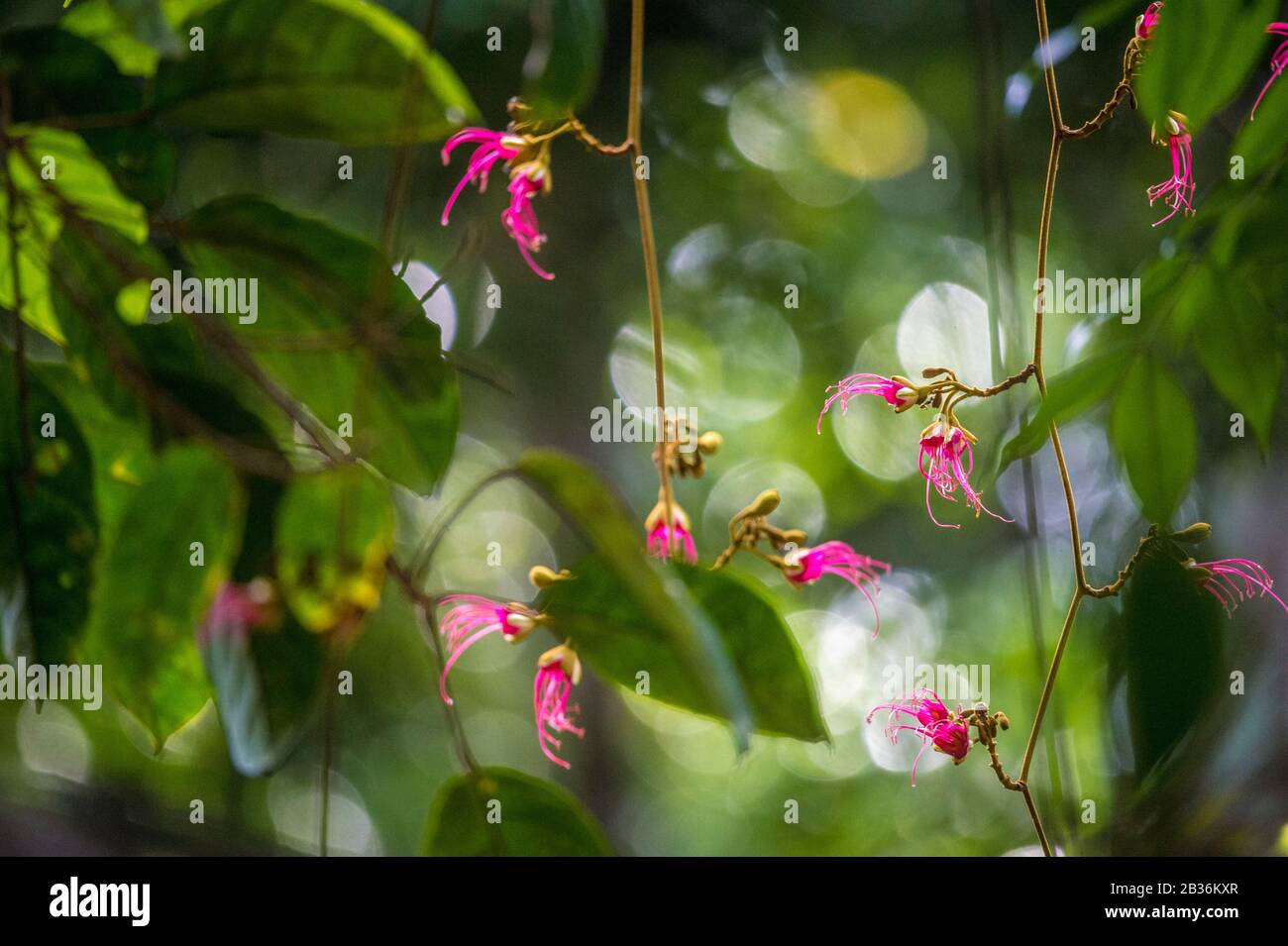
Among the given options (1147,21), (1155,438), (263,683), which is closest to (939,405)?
(1155,438)

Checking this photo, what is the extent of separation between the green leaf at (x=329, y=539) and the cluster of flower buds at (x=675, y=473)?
0.44 feet

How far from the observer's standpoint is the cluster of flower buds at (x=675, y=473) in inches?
19.5

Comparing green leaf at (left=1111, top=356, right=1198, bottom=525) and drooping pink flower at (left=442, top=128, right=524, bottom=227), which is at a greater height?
drooping pink flower at (left=442, top=128, right=524, bottom=227)

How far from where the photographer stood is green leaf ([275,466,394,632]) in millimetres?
454

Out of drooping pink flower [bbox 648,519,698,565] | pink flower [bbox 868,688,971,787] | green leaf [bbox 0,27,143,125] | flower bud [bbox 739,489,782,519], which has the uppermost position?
green leaf [bbox 0,27,143,125]

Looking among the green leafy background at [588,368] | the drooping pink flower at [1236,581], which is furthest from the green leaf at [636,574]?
the drooping pink flower at [1236,581]

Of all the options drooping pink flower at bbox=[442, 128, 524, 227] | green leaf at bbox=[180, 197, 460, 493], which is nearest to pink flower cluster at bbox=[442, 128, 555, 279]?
drooping pink flower at bbox=[442, 128, 524, 227]

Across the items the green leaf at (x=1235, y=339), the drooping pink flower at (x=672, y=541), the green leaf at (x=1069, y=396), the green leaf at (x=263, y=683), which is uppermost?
the green leaf at (x=1235, y=339)

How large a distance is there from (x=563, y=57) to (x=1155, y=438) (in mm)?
351

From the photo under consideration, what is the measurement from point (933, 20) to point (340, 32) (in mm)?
733

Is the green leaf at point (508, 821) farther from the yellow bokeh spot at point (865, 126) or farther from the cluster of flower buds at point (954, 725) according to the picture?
the yellow bokeh spot at point (865, 126)

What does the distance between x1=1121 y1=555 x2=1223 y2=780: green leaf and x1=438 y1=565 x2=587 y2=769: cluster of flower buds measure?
0.93 ft

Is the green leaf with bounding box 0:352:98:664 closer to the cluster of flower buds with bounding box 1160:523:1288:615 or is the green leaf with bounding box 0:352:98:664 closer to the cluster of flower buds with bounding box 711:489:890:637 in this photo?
the cluster of flower buds with bounding box 711:489:890:637
